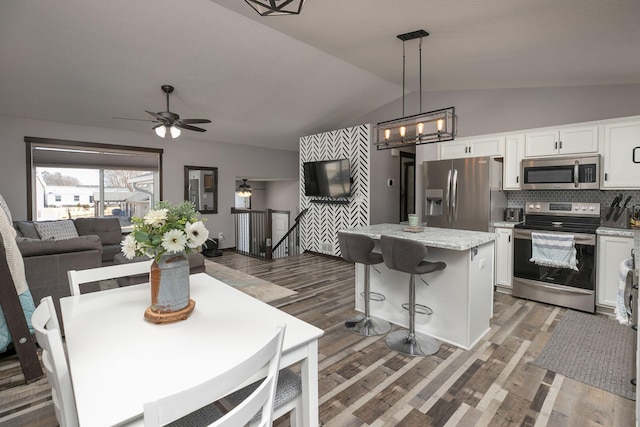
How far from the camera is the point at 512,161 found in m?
4.27

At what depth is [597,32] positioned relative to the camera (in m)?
2.52

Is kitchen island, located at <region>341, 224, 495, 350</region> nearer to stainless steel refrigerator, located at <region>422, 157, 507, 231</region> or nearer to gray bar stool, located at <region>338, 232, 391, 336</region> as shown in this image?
gray bar stool, located at <region>338, 232, 391, 336</region>

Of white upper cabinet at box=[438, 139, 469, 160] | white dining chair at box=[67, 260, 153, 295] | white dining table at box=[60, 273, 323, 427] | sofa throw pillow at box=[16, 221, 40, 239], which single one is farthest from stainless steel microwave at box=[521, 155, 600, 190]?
sofa throw pillow at box=[16, 221, 40, 239]

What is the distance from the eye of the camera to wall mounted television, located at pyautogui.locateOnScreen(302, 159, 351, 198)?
6.08m

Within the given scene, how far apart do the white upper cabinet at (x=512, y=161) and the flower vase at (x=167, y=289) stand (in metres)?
4.33

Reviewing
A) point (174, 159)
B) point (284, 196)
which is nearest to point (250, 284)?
point (174, 159)

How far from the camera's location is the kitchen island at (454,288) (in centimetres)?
273

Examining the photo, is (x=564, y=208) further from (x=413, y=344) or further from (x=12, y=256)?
(x=12, y=256)

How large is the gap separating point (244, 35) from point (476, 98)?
3.51m

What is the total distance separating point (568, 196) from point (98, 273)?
5070mm

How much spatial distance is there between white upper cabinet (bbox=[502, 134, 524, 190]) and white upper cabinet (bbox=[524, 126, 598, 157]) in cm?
8

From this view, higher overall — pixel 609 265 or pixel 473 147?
pixel 473 147

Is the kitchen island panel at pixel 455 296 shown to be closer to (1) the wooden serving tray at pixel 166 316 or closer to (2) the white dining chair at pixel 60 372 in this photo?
(1) the wooden serving tray at pixel 166 316

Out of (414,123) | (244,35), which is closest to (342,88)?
(244,35)
